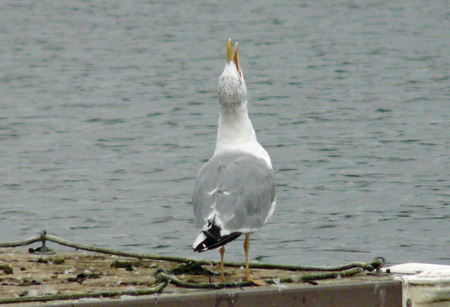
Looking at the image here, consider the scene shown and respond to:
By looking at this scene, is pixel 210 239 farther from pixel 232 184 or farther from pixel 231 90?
pixel 231 90

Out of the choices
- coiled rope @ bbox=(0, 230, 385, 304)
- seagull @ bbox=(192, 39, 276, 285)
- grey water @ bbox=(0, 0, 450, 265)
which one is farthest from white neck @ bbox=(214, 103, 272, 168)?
grey water @ bbox=(0, 0, 450, 265)

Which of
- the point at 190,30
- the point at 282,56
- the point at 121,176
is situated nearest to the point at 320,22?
the point at 190,30

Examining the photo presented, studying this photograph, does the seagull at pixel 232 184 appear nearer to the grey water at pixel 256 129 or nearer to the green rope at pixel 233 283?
the green rope at pixel 233 283

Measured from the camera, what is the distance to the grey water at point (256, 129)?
12.8 metres

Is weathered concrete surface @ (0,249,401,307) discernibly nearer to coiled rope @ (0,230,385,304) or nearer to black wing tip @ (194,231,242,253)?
coiled rope @ (0,230,385,304)

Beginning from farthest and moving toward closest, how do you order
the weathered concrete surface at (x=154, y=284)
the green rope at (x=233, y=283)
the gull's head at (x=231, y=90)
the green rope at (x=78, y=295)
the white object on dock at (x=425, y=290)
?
the gull's head at (x=231, y=90) → the white object on dock at (x=425, y=290) → the green rope at (x=233, y=283) → the weathered concrete surface at (x=154, y=284) → the green rope at (x=78, y=295)

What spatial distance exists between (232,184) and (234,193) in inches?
2.6

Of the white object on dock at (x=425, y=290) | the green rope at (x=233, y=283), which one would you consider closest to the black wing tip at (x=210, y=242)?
the green rope at (x=233, y=283)

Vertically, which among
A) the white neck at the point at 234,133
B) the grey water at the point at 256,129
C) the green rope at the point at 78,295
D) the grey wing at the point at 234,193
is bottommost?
the green rope at the point at 78,295

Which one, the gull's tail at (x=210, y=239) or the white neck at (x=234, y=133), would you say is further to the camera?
the white neck at (x=234, y=133)

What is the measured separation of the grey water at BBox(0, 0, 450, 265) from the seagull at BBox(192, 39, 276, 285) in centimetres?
426

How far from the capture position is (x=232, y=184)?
6.53m

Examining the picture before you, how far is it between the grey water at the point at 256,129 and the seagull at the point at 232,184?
4.26 m

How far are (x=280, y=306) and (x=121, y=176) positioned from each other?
10153 mm
